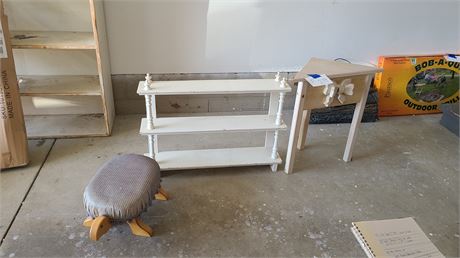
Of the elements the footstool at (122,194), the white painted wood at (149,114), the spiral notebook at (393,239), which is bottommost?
the spiral notebook at (393,239)

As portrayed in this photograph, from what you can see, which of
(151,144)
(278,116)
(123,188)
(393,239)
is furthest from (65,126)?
(393,239)

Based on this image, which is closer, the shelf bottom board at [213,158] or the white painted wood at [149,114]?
the white painted wood at [149,114]

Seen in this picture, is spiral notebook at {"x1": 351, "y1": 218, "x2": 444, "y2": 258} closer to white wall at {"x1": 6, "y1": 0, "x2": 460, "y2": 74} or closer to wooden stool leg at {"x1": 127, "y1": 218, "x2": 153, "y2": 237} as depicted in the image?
wooden stool leg at {"x1": 127, "y1": 218, "x2": 153, "y2": 237}

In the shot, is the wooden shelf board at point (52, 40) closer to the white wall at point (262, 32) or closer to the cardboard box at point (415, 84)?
the white wall at point (262, 32)

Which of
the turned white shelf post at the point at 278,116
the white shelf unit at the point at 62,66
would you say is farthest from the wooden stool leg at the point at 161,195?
the white shelf unit at the point at 62,66

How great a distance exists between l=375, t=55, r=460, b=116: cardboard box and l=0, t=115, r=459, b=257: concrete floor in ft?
1.67

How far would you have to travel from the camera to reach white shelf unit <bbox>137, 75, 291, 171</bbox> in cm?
210

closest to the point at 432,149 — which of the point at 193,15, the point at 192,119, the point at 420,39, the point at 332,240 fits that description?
the point at 420,39

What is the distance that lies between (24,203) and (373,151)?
2.33 metres

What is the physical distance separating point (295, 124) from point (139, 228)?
3.54 ft

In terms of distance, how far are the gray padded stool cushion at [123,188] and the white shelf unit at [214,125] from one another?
1.05ft

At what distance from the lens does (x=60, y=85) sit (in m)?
2.52

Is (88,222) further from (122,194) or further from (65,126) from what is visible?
(65,126)

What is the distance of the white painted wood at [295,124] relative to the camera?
2.07 m
